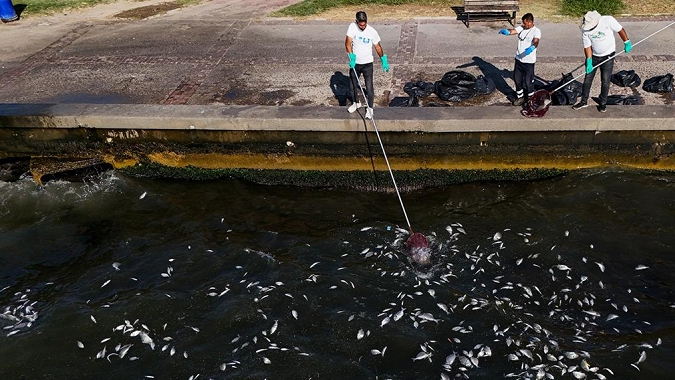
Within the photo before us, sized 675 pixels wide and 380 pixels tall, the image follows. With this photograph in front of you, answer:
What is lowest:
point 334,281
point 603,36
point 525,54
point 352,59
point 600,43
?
point 334,281

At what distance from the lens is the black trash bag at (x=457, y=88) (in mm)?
12633

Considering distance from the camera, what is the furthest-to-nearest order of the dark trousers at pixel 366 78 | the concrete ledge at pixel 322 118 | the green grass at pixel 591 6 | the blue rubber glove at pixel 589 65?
1. the green grass at pixel 591 6
2. the dark trousers at pixel 366 78
3. the concrete ledge at pixel 322 118
4. the blue rubber glove at pixel 589 65

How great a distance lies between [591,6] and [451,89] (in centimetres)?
805

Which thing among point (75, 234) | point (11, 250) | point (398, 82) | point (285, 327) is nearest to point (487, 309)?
point (285, 327)

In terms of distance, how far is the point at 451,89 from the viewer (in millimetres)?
12672

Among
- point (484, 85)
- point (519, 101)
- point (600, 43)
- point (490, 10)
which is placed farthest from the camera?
point (490, 10)

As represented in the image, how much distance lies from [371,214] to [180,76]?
6.63m

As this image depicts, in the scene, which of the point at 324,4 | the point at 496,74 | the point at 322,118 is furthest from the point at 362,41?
the point at 324,4

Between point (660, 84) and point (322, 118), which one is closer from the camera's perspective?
point (322, 118)

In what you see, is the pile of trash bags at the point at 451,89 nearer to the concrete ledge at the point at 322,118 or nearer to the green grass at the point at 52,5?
the concrete ledge at the point at 322,118

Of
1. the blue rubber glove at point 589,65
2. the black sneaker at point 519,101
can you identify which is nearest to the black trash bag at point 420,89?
the black sneaker at point 519,101

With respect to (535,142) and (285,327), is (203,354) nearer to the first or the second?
(285,327)

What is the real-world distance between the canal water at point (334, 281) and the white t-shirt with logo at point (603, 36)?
2270 millimetres

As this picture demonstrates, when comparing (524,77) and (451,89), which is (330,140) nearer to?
(451,89)
